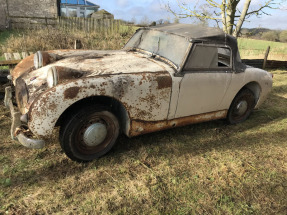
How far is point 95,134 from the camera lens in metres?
2.63

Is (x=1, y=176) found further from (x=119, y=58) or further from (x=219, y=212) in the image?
(x=219, y=212)

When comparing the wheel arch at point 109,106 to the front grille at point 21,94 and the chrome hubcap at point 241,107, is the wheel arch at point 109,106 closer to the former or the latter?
the front grille at point 21,94

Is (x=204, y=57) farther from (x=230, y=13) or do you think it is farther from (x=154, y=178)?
(x=230, y=13)

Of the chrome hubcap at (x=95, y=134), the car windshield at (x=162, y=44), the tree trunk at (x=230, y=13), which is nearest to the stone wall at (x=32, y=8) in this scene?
the tree trunk at (x=230, y=13)

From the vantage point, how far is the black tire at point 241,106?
4.01 meters

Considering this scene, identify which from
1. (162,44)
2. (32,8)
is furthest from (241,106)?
(32,8)

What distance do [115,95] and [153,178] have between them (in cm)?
111

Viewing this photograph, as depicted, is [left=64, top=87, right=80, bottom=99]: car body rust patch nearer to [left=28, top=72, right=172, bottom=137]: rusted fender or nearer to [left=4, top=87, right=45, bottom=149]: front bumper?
[left=28, top=72, right=172, bottom=137]: rusted fender

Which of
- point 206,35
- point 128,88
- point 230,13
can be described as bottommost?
point 128,88

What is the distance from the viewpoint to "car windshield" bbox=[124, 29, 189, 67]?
3.15 meters

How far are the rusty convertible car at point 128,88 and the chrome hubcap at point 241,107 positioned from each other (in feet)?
0.63

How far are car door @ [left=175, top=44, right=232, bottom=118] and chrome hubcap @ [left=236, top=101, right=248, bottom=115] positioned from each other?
2.29 ft

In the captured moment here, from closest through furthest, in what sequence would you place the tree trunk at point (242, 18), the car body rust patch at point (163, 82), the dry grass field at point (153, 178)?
the dry grass field at point (153, 178) → the car body rust patch at point (163, 82) → the tree trunk at point (242, 18)

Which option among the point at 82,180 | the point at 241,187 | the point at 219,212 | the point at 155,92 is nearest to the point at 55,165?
the point at 82,180
